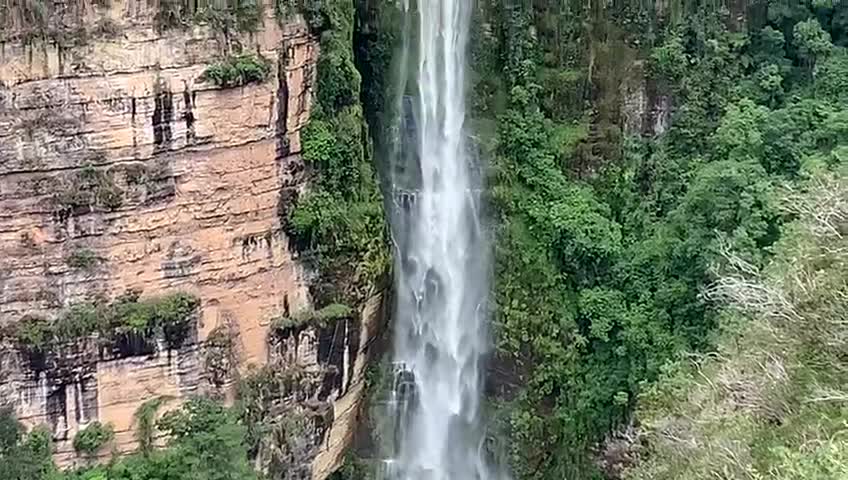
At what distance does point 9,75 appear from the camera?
9414 mm

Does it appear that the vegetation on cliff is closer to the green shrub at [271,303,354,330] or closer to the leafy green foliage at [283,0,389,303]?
the green shrub at [271,303,354,330]

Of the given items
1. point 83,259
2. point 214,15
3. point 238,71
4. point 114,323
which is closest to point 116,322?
point 114,323

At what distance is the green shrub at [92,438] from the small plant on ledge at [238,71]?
11.6ft

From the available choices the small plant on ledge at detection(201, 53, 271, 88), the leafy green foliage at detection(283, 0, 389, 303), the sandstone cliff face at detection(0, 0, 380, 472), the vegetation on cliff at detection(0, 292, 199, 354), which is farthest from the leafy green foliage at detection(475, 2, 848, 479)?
the vegetation on cliff at detection(0, 292, 199, 354)

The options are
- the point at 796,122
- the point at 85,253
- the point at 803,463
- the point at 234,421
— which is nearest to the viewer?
the point at 803,463

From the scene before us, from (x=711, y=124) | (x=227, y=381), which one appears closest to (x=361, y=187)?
(x=227, y=381)

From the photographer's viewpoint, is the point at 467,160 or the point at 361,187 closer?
the point at 361,187

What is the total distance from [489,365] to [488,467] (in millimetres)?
1251

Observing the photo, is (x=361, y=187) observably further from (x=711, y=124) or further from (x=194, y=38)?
(x=711, y=124)

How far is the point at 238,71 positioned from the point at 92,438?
3.83 meters

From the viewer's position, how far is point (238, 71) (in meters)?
10.3

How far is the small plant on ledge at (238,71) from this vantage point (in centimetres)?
1023

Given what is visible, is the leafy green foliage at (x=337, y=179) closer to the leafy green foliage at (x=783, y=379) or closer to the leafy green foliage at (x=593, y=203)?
the leafy green foliage at (x=593, y=203)

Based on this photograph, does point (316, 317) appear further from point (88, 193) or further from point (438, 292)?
point (88, 193)
